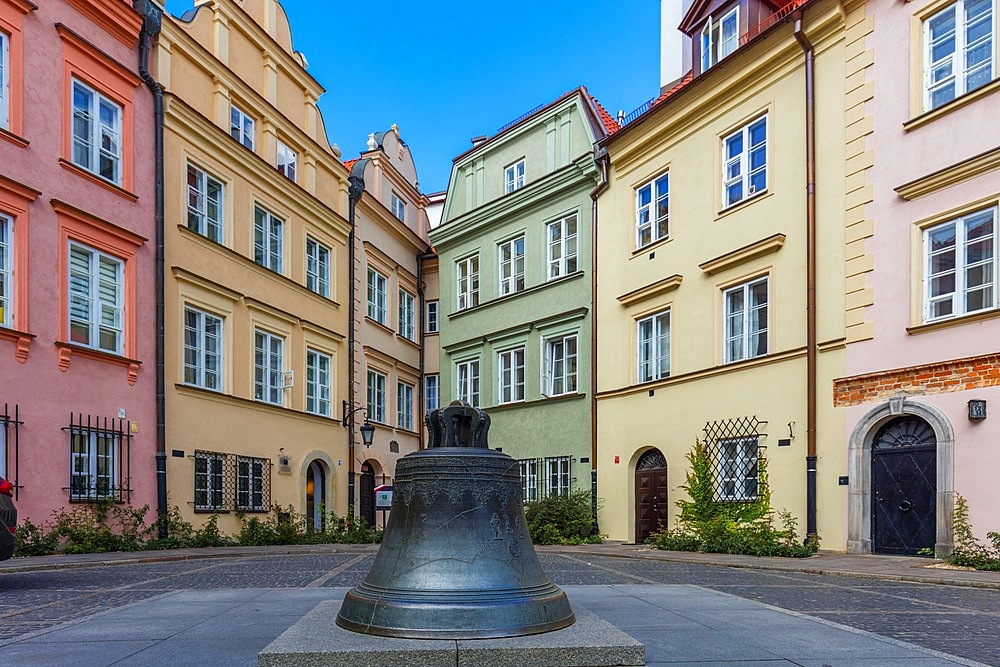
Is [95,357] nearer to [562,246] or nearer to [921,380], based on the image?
[562,246]

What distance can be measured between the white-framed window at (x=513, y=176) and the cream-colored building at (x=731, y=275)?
4304mm

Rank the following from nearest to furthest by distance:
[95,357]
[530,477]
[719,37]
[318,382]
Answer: [95,357] → [719,37] → [530,477] → [318,382]

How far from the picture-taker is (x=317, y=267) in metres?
25.4

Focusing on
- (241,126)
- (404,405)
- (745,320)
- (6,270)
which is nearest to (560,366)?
(745,320)

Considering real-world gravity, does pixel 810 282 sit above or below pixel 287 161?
below

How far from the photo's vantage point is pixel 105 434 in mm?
16562

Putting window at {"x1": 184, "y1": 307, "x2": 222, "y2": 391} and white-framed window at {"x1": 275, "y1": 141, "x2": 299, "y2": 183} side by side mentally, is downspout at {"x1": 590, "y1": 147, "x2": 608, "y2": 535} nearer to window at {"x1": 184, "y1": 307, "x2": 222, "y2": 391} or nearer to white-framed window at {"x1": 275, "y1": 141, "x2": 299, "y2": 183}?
white-framed window at {"x1": 275, "y1": 141, "x2": 299, "y2": 183}

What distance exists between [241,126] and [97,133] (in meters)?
5.28

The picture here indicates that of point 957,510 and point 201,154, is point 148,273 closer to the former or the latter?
point 201,154

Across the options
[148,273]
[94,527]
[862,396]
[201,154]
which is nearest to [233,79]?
[201,154]

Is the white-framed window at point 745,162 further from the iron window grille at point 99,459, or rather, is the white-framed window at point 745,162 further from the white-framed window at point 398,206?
the white-framed window at point 398,206

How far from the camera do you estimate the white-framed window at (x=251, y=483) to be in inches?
818

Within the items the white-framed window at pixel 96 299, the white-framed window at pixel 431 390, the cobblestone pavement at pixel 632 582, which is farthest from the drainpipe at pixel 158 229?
the white-framed window at pixel 431 390

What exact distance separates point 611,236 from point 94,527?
13.1m
